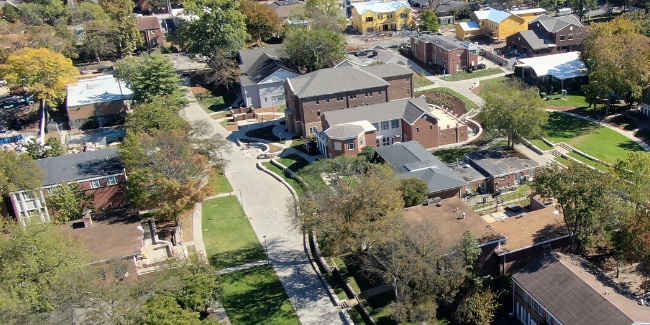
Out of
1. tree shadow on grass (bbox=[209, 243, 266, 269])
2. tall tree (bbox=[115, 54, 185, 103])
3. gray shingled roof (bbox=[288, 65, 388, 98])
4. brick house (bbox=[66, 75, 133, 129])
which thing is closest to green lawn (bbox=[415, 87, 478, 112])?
gray shingled roof (bbox=[288, 65, 388, 98])

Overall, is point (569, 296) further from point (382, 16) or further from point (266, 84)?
point (382, 16)

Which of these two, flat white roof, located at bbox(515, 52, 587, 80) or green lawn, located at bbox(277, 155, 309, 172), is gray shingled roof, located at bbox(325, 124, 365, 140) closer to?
green lawn, located at bbox(277, 155, 309, 172)

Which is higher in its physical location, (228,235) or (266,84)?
(266,84)

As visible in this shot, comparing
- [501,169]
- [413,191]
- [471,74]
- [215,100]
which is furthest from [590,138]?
[215,100]

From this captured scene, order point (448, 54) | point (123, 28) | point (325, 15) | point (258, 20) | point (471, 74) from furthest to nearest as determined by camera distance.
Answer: point (325, 15), point (258, 20), point (123, 28), point (448, 54), point (471, 74)

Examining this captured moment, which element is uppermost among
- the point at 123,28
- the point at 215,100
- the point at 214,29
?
the point at 123,28

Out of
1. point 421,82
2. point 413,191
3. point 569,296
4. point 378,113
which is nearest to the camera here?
point 569,296

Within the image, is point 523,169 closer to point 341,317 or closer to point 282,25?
point 341,317
